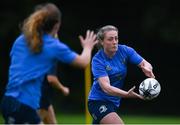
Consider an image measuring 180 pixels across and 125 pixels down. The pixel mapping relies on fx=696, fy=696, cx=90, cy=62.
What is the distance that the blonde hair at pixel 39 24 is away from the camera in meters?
6.24

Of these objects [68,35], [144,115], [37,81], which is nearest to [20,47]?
[37,81]

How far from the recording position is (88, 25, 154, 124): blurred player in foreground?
26.8ft

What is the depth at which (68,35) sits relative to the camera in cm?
2175

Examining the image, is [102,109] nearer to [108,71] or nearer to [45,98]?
[108,71]

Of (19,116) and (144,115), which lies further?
(144,115)

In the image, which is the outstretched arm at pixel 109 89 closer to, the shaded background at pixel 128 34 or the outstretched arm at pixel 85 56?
the outstretched arm at pixel 85 56

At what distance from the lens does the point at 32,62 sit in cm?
624

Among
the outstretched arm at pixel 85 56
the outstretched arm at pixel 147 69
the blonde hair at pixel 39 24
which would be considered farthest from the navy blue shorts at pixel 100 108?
the blonde hair at pixel 39 24

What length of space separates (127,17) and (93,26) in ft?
3.66

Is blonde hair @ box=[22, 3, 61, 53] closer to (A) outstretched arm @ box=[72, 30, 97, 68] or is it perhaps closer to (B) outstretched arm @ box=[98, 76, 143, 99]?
(A) outstretched arm @ box=[72, 30, 97, 68]

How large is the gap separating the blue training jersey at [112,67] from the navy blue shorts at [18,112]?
78.2 inches

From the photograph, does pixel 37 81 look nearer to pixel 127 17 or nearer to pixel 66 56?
pixel 66 56

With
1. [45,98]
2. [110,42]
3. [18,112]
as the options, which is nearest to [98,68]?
[110,42]

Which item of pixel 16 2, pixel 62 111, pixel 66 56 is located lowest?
pixel 62 111
